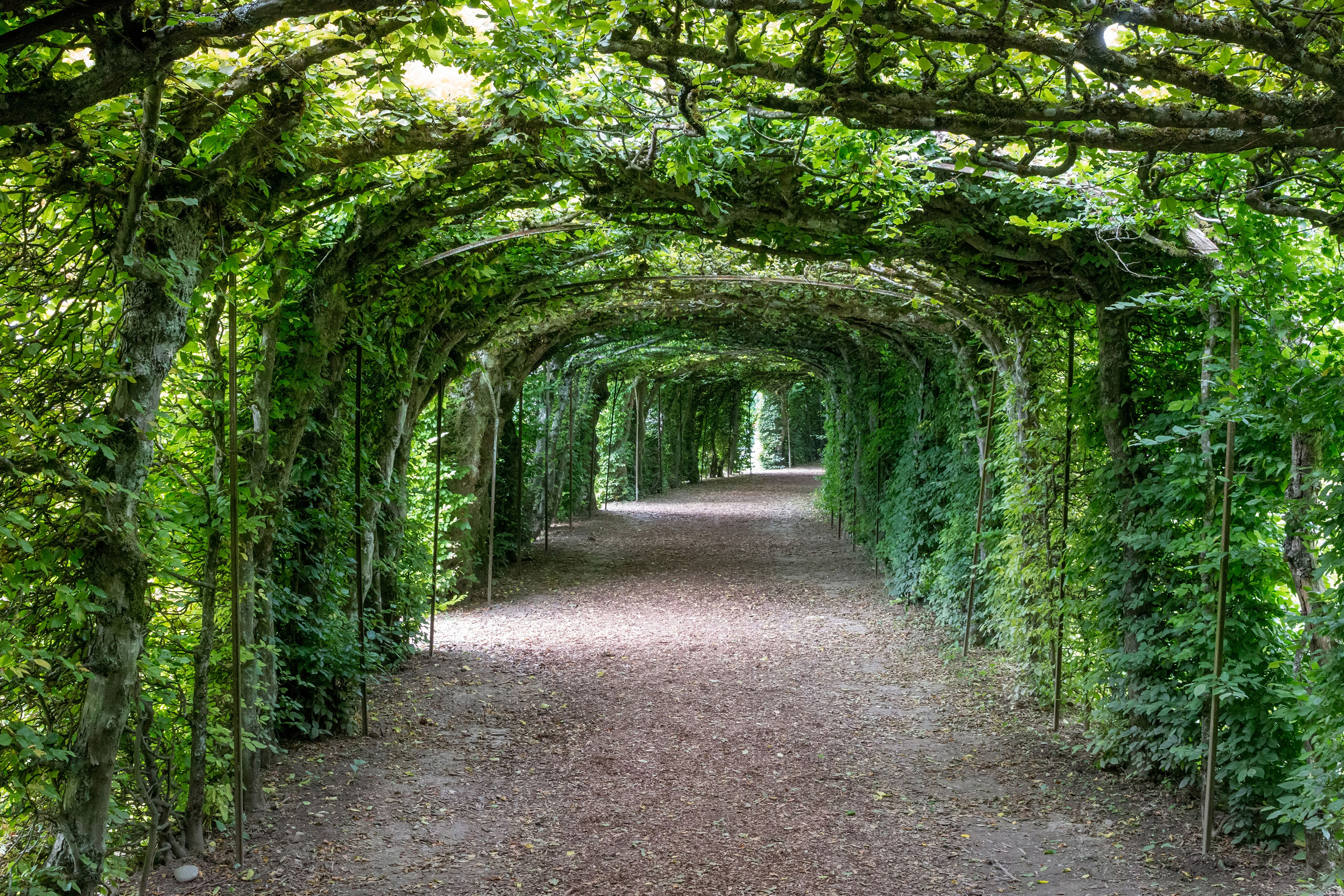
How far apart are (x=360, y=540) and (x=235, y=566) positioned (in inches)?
85.4

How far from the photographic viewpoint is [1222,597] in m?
4.20

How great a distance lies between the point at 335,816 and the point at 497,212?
3.60 m

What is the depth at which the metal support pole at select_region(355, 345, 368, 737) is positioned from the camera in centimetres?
555

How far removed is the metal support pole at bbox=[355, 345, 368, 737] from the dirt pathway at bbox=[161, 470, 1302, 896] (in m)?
0.25

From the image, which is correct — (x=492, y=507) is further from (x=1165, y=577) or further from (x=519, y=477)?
(x=1165, y=577)

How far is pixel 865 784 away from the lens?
533 cm

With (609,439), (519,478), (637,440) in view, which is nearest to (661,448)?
(637,440)

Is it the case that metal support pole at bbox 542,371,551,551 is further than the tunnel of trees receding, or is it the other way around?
metal support pole at bbox 542,371,551,551

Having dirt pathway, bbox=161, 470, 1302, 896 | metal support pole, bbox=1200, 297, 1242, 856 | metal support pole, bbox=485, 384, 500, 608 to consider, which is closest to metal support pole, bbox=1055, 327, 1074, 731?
dirt pathway, bbox=161, 470, 1302, 896

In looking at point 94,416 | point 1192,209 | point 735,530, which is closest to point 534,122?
point 94,416

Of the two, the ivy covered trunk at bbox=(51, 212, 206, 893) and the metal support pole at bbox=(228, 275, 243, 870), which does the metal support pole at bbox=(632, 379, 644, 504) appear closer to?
the metal support pole at bbox=(228, 275, 243, 870)

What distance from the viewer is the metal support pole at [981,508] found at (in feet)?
24.8

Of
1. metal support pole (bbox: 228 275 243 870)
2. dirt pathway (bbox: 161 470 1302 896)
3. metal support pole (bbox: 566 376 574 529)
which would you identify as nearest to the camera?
metal support pole (bbox: 228 275 243 870)

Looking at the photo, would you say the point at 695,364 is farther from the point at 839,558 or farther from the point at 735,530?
the point at 839,558
